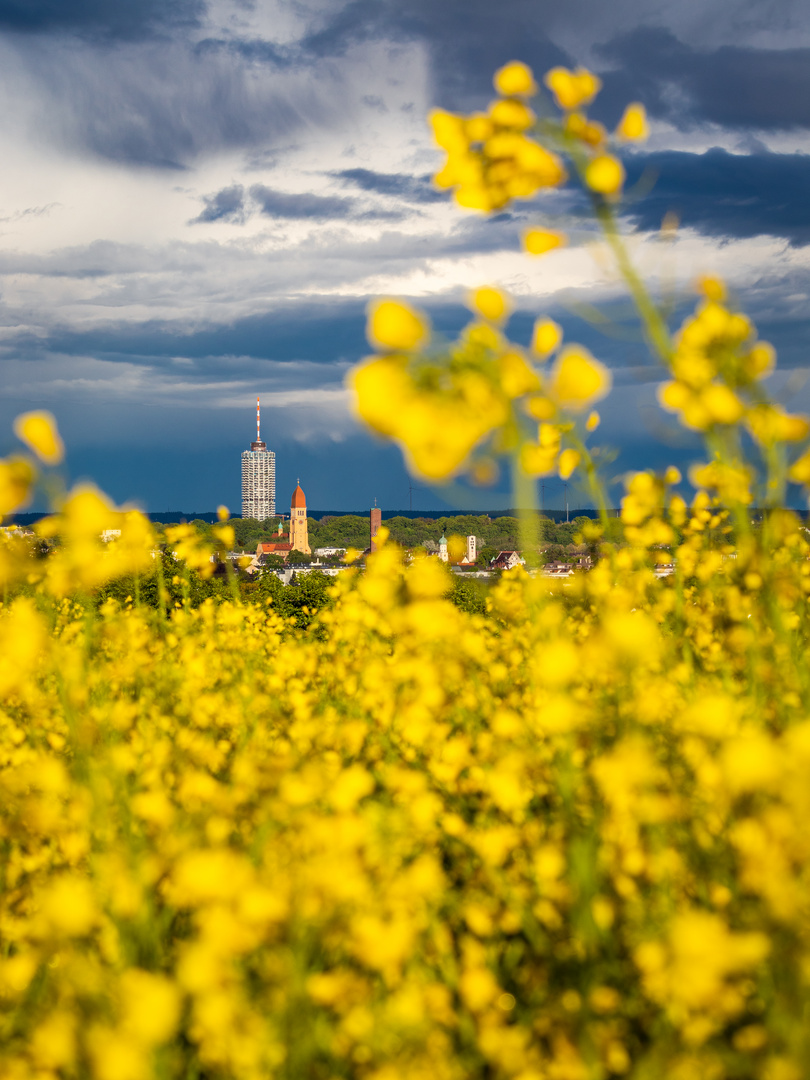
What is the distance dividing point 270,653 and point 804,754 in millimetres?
4420

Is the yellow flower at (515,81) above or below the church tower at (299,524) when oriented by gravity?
below

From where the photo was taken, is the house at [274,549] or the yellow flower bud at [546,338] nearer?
the yellow flower bud at [546,338]

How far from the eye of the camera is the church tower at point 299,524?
311 feet

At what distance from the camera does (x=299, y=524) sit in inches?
3777

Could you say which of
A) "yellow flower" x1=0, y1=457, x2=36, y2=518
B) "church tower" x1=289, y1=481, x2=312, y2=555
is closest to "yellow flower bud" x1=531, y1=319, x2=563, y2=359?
"yellow flower" x1=0, y1=457, x2=36, y2=518

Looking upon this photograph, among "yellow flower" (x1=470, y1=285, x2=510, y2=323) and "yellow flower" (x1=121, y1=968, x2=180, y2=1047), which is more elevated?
"yellow flower" (x1=470, y1=285, x2=510, y2=323)

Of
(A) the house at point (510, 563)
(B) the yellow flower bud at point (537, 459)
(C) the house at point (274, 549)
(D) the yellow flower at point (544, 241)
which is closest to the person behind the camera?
(B) the yellow flower bud at point (537, 459)

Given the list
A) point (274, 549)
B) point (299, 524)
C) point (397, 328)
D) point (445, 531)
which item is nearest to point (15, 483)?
point (397, 328)

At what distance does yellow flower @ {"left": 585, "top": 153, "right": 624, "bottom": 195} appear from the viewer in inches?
59.2

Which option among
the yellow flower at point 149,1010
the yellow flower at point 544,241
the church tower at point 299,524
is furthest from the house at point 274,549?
the yellow flower at point 149,1010

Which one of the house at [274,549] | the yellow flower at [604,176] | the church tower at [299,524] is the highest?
the church tower at [299,524]

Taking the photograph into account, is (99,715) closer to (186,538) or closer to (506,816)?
(506,816)

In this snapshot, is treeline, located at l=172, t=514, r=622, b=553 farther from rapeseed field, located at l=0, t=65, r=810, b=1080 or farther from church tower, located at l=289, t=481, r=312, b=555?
church tower, located at l=289, t=481, r=312, b=555

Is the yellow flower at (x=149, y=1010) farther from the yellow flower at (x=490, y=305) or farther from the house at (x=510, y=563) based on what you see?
the house at (x=510, y=563)
